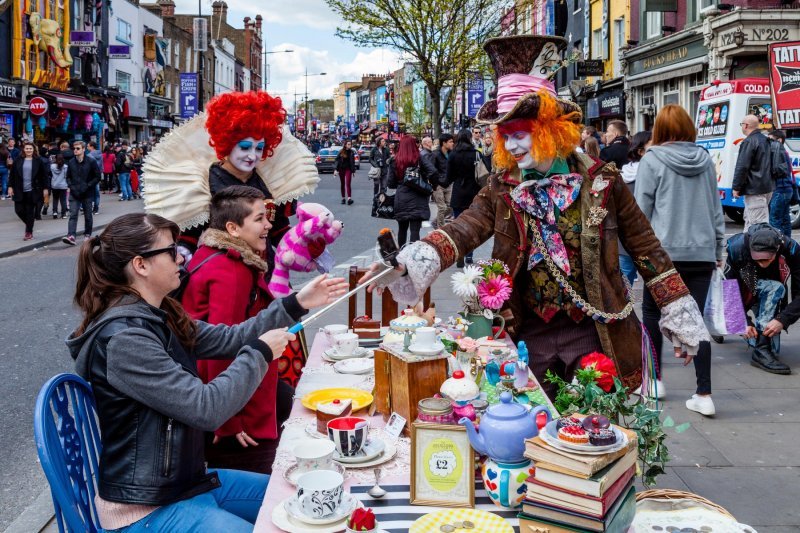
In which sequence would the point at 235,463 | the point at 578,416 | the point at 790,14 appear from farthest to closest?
the point at 790,14, the point at 235,463, the point at 578,416

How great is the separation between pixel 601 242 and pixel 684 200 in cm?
210

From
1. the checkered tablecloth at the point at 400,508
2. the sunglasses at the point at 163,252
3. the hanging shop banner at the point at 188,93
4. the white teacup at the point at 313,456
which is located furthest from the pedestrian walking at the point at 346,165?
the checkered tablecloth at the point at 400,508

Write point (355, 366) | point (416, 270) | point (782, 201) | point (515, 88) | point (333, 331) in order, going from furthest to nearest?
point (782, 201)
point (333, 331)
point (355, 366)
point (515, 88)
point (416, 270)

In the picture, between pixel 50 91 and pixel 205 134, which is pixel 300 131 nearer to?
pixel 50 91

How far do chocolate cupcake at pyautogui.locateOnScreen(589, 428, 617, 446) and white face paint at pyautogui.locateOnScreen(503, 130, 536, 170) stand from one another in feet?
5.01

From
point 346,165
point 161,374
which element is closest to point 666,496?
A: point 161,374

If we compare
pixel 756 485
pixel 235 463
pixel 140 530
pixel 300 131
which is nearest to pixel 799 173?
pixel 756 485

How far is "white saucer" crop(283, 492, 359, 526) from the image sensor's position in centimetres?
187

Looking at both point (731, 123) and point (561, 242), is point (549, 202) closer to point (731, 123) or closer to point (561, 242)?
point (561, 242)

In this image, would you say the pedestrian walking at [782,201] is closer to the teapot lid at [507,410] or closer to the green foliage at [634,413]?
the green foliage at [634,413]

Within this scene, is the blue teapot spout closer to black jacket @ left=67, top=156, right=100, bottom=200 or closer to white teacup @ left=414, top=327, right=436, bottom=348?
white teacup @ left=414, top=327, right=436, bottom=348

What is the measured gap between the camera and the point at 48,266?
1153cm

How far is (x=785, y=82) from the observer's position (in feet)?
45.9

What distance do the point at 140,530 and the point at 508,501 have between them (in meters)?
1.10
